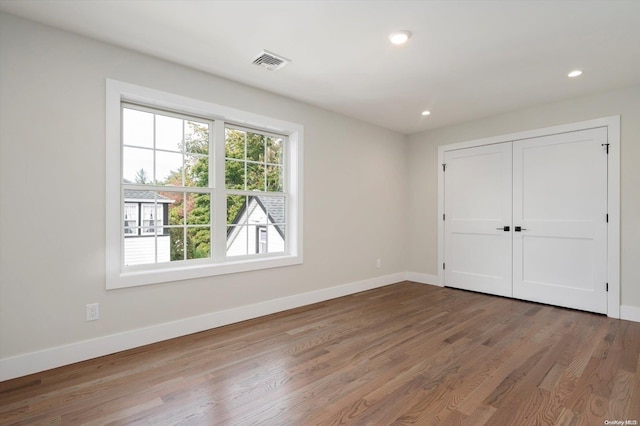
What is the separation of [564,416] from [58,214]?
3.72 m

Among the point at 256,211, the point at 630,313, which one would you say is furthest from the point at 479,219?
the point at 256,211

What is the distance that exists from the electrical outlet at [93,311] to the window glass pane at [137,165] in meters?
1.10

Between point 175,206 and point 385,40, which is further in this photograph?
point 175,206

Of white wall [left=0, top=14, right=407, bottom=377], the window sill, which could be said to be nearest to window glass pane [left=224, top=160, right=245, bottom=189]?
white wall [left=0, top=14, right=407, bottom=377]

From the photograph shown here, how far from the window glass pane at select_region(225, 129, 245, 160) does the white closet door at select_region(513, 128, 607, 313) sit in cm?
371

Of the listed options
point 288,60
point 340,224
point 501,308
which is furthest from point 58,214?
point 501,308

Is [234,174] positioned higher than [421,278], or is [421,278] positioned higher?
[234,174]

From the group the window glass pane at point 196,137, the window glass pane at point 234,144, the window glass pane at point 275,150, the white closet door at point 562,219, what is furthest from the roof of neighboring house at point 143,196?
the white closet door at point 562,219

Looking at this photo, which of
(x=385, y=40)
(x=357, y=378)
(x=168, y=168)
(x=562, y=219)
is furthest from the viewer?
(x=562, y=219)

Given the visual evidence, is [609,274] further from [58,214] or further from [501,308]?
[58,214]

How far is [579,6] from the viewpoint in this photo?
7.02 feet

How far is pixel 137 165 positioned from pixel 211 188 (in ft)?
2.34

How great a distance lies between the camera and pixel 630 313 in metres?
3.43

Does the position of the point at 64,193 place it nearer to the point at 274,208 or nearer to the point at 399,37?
the point at 274,208
